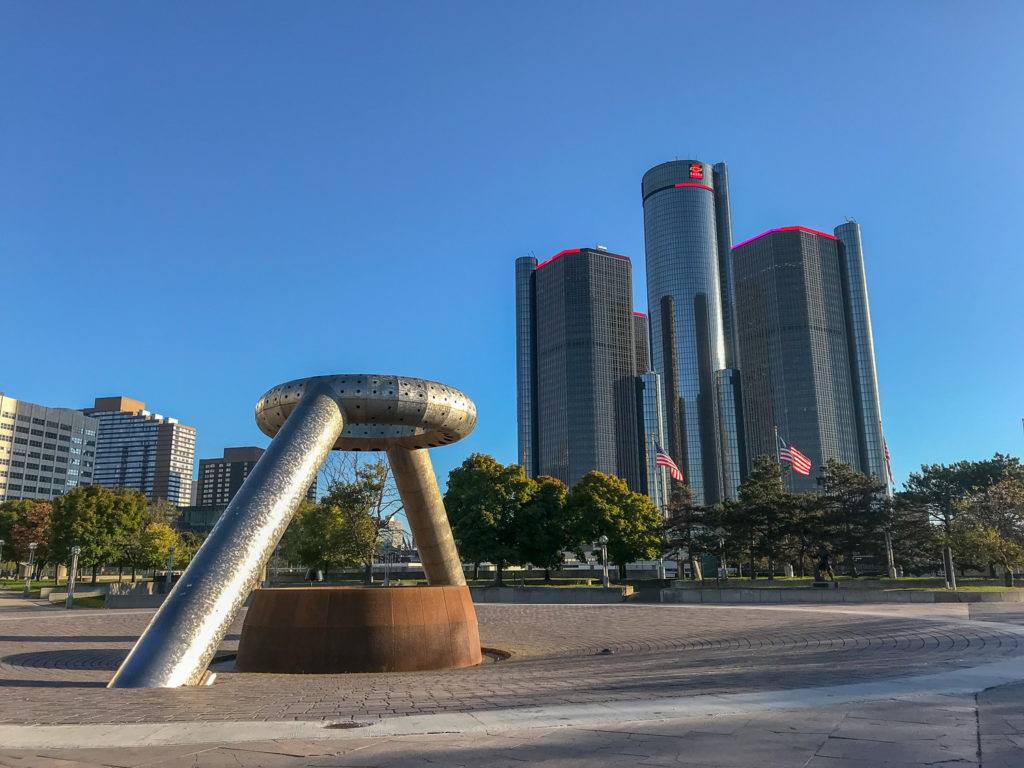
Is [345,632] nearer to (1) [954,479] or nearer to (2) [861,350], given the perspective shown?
(1) [954,479]

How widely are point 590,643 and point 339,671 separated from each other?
783 cm

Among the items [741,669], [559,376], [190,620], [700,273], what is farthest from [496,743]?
[700,273]

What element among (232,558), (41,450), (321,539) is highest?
(41,450)

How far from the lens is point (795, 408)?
16050 cm

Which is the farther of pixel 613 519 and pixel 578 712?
pixel 613 519

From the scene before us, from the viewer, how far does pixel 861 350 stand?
16662 cm

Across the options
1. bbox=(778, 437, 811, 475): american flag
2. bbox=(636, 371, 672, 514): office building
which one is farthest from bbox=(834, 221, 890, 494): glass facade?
bbox=(778, 437, 811, 475): american flag

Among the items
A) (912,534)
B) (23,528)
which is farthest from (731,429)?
(23,528)

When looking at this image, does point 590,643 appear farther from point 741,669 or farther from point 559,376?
point 559,376

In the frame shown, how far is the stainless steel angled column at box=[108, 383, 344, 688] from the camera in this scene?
11.2m

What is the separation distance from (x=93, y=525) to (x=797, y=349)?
14588 cm

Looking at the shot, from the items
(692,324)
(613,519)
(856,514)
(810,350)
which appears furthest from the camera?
(692,324)

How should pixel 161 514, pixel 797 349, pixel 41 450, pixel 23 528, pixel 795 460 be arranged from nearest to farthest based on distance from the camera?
1. pixel 795 460
2. pixel 23 528
3. pixel 161 514
4. pixel 797 349
5. pixel 41 450

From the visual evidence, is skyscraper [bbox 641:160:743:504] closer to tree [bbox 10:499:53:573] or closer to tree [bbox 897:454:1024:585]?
tree [bbox 897:454:1024:585]
